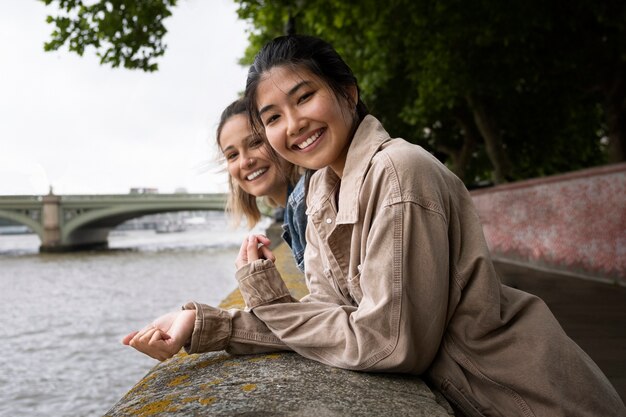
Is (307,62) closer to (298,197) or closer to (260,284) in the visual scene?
(260,284)

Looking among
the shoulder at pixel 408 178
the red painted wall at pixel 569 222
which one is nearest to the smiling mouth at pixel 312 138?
the shoulder at pixel 408 178

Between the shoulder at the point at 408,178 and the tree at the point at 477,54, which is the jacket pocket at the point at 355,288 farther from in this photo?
the tree at the point at 477,54

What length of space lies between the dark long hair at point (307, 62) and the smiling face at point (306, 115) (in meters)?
0.02

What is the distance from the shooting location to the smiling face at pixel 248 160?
2699mm

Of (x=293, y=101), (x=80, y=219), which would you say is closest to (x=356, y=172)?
(x=293, y=101)

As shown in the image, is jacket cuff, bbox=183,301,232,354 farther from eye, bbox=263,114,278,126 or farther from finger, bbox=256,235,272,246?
eye, bbox=263,114,278,126

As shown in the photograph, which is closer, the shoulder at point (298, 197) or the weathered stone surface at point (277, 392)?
the weathered stone surface at point (277, 392)

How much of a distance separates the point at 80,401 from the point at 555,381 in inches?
205

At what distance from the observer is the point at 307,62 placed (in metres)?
1.65

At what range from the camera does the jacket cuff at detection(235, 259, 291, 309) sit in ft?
5.51

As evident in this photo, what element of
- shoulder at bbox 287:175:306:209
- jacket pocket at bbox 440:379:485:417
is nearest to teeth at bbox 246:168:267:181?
shoulder at bbox 287:175:306:209

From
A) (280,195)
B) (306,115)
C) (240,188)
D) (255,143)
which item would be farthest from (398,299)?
(240,188)

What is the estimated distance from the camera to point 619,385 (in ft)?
8.32

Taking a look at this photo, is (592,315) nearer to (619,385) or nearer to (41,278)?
(619,385)
